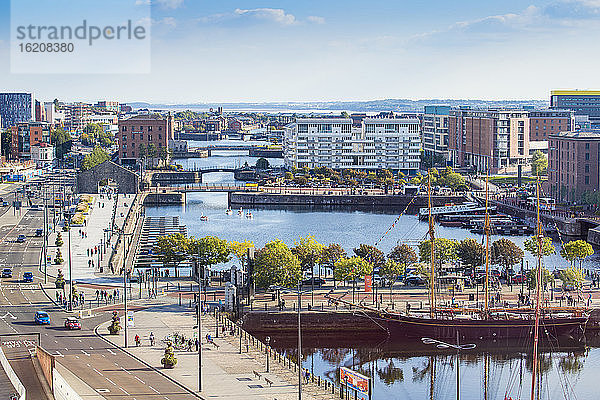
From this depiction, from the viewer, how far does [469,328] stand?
25.3m

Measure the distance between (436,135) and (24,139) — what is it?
3621 centimetres

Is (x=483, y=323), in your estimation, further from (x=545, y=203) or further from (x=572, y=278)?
(x=545, y=203)

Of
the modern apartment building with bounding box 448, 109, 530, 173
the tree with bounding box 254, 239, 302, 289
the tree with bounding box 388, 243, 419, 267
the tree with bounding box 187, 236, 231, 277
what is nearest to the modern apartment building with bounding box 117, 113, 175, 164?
the modern apartment building with bounding box 448, 109, 530, 173

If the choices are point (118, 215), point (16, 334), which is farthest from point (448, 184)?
point (16, 334)

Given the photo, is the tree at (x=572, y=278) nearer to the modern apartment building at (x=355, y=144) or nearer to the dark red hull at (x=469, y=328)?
the dark red hull at (x=469, y=328)

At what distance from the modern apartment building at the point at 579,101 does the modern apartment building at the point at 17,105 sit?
68823mm

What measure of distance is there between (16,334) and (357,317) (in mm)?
8227

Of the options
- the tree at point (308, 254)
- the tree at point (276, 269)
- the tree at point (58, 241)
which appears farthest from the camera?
the tree at point (58, 241)

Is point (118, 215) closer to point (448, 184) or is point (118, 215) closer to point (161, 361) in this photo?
point (448, 184)

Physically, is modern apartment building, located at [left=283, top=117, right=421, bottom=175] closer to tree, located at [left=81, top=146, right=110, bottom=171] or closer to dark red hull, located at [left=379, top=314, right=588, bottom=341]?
tree, located at [left=81, top=146, right=110, bottom=171]

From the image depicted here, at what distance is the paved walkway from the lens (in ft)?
63.0

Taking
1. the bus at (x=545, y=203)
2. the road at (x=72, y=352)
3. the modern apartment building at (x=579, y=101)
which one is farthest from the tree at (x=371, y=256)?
the modern apartment building at (x=579, y=101)

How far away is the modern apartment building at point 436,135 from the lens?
3539 inches

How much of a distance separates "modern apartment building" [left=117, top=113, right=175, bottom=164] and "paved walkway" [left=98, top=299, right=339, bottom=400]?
5512 centimetres
